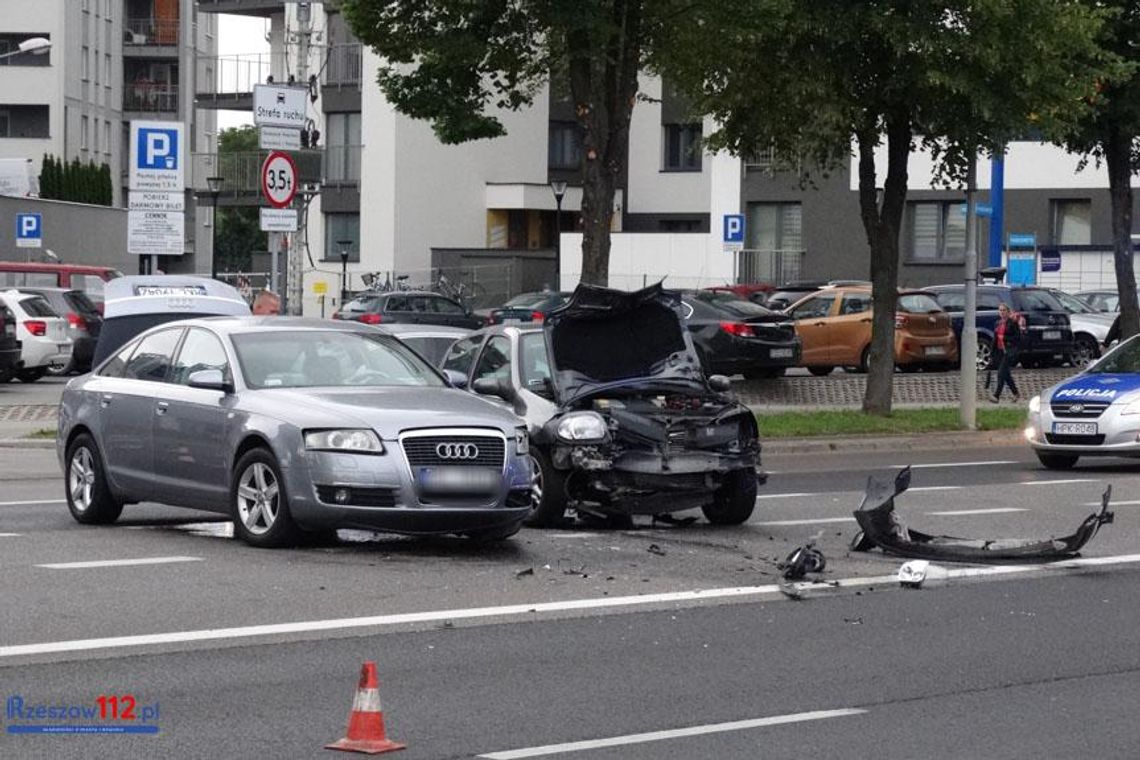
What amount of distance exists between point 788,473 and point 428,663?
1262 centimetres

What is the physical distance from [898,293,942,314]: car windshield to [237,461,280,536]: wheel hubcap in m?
24.9

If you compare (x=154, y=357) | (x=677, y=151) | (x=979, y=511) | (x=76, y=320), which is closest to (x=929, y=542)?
(x=979, y=511)

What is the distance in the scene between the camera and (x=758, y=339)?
33438 millimetres

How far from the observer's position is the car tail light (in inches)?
1314

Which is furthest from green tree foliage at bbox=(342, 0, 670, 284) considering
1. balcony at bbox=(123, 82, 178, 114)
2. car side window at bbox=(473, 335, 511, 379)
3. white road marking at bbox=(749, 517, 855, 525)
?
balcony at bbox=(123, 82, 178, 114)

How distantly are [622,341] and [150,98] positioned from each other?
3082 inches

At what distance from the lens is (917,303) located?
3781cm

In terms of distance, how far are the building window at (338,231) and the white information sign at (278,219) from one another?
3919cm

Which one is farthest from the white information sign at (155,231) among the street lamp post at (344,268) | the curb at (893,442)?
the street lamp post at (344,268)

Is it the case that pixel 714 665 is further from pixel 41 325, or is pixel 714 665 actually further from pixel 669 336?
pixel 41 325

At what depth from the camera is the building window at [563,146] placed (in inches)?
2635

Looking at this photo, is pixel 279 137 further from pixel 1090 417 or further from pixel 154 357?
pixel 154 357

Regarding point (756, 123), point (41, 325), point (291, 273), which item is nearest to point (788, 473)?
point (756, 123)

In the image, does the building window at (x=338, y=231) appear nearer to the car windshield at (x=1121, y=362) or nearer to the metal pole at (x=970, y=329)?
the metal pole at (x=970, y=329)
